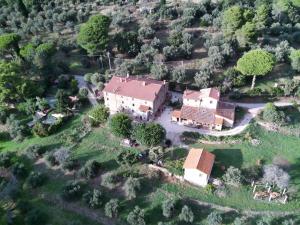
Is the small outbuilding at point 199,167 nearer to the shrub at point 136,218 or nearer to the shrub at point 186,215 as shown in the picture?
the shrub at point 186,215

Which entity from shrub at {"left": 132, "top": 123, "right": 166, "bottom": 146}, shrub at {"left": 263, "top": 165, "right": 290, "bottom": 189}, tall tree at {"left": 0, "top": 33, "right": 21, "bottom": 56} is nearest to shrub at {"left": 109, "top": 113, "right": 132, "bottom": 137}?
shrub at {"left": 132, "top": 123, "right": 166, "bottom": 146}

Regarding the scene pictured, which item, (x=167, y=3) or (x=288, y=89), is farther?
(x=167, y=3)

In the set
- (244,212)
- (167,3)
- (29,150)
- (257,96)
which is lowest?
(244,212)

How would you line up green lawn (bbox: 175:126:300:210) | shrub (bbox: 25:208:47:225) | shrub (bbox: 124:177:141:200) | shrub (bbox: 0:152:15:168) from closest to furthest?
shrub (bbox: 25:208:47:225) → green lawn (bbox: 175:126:300:210) → shrub (bbox: 124:177:141:200) → shrub (bbox: 0:152:15:168)

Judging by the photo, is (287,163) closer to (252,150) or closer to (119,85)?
(252,150)

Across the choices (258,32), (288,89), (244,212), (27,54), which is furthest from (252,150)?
(27,54)

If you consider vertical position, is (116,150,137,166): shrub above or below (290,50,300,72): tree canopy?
below

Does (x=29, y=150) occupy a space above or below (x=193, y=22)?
below

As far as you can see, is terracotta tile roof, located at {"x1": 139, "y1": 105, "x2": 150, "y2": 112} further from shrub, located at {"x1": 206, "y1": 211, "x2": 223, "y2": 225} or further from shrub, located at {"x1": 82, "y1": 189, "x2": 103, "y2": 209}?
shrub, located at {"x1": 206, "y1": 211, "x2": 223, "y2": 225}
